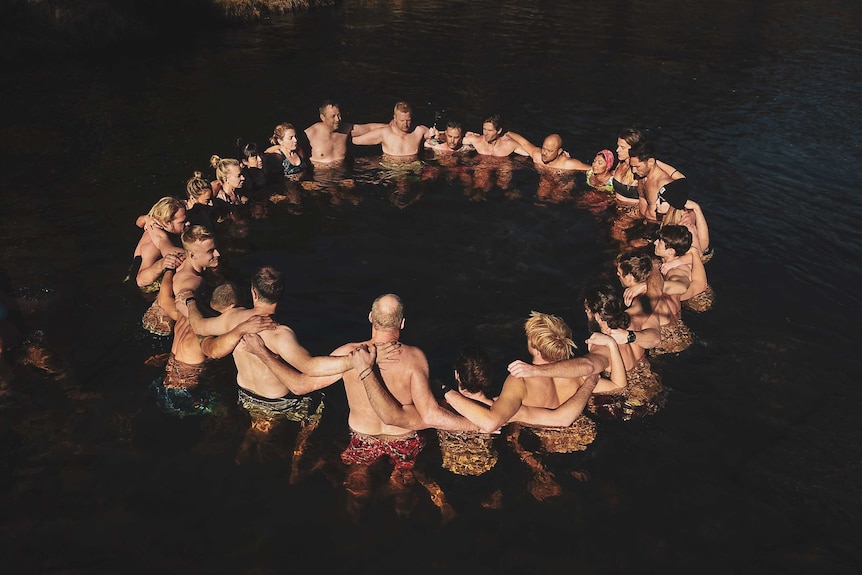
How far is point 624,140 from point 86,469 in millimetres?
11945

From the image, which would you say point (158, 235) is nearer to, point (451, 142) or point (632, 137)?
point (451, 142)

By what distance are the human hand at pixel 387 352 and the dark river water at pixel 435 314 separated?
1.59 metres

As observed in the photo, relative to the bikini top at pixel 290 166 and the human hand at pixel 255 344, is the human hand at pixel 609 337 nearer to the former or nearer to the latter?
the human hand at pixel 255 344

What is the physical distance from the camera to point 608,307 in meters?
7.52

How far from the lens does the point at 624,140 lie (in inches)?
522

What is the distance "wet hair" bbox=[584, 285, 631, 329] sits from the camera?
752 centimetres

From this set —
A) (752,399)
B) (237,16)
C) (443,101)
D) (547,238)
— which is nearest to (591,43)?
(443,101)

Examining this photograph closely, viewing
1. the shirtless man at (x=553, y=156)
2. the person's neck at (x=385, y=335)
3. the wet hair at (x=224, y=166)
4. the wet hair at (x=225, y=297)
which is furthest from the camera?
the shirtless man at (x=553, y=156)

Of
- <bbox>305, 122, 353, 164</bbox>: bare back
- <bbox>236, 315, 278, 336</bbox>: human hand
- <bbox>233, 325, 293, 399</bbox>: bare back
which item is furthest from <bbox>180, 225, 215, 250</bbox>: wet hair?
<bbox>305, 122, 353, 164</bbox>: bare back

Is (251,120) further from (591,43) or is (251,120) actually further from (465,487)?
(591,43)

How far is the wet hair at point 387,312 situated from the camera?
632 cm

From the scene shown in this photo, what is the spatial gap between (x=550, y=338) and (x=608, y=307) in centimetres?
116

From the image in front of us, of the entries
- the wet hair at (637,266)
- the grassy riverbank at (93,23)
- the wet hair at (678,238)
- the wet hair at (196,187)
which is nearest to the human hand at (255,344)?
the wet hair at (637,266)

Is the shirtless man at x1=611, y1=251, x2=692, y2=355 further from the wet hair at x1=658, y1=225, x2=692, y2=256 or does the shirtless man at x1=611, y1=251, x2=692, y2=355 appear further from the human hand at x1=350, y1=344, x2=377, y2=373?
the human hand at x1=350, y1=344, x2=377, y2=373
